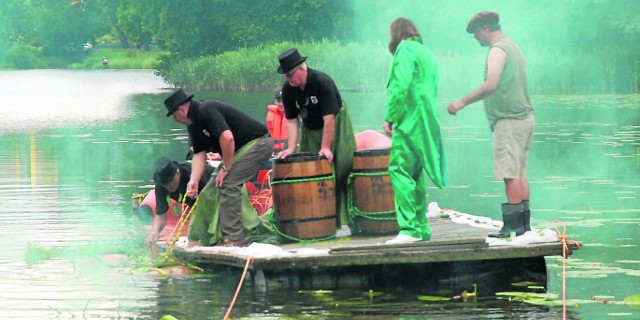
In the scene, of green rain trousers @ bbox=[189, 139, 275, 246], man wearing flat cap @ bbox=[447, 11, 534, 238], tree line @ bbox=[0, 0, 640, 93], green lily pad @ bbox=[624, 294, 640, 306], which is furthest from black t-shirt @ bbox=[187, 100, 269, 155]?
tree line @ bbox=[0, 0, 640, 93]

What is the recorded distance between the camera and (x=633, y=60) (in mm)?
49688

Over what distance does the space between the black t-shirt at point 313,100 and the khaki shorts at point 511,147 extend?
1436 mm

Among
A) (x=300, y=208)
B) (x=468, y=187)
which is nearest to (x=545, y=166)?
(x=468, y=187)

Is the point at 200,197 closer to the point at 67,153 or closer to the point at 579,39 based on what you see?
the point at 67,153

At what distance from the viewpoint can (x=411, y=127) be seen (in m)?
11.5

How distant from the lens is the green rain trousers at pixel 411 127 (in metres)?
11.5

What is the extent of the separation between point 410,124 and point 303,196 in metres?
1.19

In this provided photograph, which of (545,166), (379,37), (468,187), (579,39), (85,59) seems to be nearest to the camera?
(468,187)

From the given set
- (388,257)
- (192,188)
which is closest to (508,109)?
(388,257)

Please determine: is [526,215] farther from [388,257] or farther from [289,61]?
[289,61]

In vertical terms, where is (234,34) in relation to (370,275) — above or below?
above

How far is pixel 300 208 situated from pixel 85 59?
11144cm

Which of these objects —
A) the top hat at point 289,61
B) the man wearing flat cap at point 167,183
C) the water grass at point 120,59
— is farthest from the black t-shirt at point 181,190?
the water grass at point 120,59

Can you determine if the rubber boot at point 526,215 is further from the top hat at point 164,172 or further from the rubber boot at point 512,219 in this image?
the top hat at point 164,172
